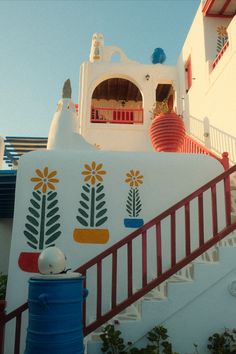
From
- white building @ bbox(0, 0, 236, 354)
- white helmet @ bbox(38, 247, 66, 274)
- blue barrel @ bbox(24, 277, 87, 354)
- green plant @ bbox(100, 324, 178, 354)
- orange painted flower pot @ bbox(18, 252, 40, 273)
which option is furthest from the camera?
orange painted flower pot @ bbox(18, 252, 40, 273)

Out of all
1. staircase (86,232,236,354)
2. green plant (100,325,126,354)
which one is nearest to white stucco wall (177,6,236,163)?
staircase (86,232,236,354)

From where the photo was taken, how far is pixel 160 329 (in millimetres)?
3670

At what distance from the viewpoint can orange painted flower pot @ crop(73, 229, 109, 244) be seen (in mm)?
5316

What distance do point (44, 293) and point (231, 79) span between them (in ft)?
24.5

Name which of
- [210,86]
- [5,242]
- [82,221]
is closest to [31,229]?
[82,221]

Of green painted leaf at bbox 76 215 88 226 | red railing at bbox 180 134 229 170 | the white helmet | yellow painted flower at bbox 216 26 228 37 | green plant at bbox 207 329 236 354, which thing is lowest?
green plant at bbox 207 329 236 354

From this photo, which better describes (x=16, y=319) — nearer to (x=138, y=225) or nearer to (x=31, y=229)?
(x=31, y=229)

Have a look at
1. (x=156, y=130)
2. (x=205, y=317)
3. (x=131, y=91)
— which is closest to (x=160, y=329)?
(x=205, y=317)

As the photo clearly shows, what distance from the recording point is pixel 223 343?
3.69 meters

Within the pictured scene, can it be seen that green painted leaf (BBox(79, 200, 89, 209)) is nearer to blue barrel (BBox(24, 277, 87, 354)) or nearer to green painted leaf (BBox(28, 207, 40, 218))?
green painted leaf (BBox(28, 207, 40, 218))

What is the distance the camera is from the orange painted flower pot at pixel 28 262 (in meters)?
5.14

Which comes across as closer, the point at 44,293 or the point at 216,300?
the point at 44,293

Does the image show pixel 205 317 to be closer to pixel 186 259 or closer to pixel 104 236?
pixel 186 259

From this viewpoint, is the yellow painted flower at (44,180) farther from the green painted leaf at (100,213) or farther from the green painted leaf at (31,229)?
the green painted leaf at (100,213)
